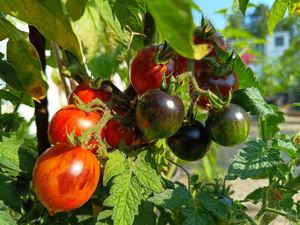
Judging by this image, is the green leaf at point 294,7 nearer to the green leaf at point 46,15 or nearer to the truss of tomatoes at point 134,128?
the truss of tomatoes at point 134,128

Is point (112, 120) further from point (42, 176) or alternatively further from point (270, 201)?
point (270, 201)

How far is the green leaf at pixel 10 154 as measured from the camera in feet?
1.70

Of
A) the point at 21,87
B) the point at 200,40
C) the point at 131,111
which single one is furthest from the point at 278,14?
the point at 21,87

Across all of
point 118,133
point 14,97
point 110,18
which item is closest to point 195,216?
point 118,133

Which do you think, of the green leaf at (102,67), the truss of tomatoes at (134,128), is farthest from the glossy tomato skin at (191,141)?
the green leaf at (102,67)

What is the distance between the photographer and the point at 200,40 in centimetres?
51

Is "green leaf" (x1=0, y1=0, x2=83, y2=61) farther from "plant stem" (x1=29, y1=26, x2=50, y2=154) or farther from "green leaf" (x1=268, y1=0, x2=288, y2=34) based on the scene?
"green leaf" (x1=268, y1=0, x2=288, y2=34)

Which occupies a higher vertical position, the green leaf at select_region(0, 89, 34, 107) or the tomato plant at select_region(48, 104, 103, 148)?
the tomato plant at select_region(48, 104, 103, 148)

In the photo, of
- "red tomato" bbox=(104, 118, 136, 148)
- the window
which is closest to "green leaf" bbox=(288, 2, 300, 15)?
"red tomato" bbox=(104, 118, 136, 148)

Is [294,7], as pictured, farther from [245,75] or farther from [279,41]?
[279,41]

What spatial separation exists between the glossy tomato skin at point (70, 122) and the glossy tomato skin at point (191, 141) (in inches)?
3.9

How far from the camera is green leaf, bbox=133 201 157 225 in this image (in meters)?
0.51

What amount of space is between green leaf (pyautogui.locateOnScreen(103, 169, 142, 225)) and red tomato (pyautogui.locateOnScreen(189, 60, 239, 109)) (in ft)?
0.42

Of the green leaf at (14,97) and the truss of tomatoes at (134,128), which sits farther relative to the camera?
the green leaf at (14,97)
